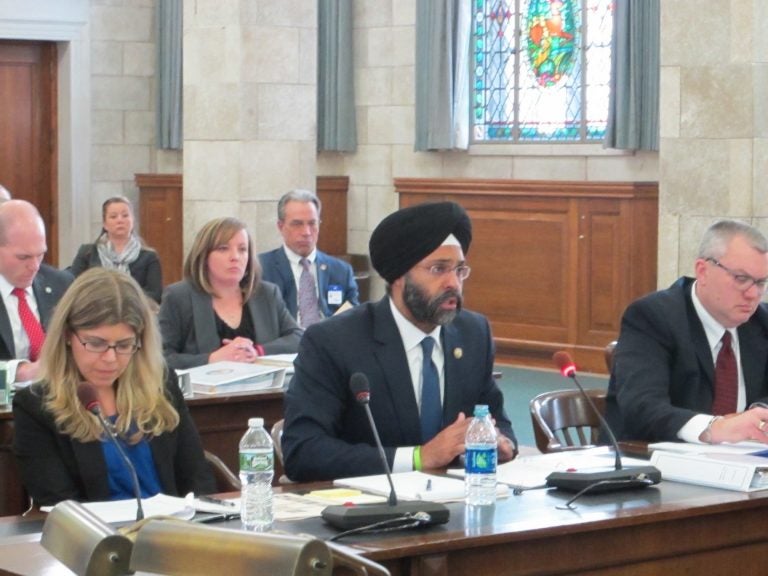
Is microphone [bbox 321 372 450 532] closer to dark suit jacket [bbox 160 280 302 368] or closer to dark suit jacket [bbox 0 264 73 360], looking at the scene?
dark suit jacket [bbox 0 264 73 360]

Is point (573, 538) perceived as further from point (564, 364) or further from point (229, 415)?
point (229, 415)

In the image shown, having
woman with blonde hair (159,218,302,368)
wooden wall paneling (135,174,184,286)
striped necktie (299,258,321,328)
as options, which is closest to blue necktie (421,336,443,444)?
woman with blonde hair (159,218,302,368)

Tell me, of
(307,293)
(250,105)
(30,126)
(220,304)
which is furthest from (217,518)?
(30,126)

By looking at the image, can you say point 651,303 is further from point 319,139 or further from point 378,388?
point 319,139

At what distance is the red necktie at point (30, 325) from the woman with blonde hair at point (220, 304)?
1.66ft

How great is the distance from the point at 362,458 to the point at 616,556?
79 centimetres

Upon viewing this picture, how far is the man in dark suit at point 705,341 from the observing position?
4.46m

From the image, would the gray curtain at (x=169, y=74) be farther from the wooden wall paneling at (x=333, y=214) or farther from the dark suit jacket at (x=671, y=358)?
the dark suit jacket at (x=671, y=358)

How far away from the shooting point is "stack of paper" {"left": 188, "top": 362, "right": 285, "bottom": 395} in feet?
17.5

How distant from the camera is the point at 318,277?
7.46 meters

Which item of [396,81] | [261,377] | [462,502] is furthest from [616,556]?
[396,81]

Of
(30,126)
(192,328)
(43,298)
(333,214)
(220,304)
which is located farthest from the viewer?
(30,126)

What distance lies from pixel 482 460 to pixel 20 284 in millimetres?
2799

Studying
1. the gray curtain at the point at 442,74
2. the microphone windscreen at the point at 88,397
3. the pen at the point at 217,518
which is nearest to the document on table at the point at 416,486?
the pen at the point at 217,518
